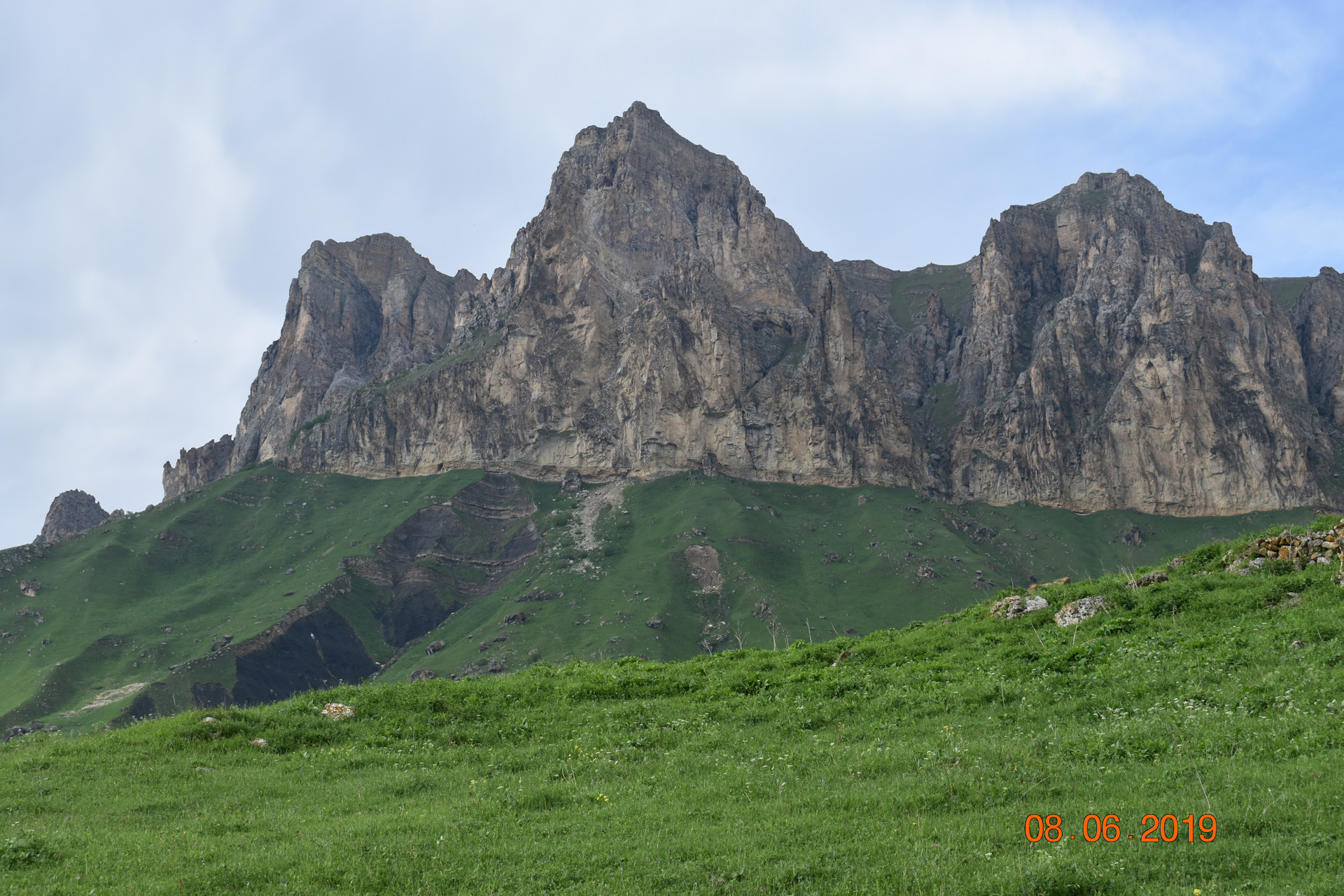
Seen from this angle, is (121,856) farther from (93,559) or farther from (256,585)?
(93,559)

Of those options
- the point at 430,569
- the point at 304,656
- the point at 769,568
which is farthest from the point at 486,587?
the point at 769,568

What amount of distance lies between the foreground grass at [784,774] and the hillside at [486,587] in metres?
98.2

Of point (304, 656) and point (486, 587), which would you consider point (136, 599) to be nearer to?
point (304, 656)

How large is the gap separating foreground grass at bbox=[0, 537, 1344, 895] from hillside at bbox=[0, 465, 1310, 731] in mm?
98180

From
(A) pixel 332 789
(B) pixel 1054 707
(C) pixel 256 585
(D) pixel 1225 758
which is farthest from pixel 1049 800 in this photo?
(C) pixel 256 585

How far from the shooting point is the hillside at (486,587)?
458ft

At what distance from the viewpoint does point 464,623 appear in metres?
166

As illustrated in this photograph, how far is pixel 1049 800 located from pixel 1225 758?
3.47m

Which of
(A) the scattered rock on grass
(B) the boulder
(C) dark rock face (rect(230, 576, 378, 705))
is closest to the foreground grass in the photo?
(A) the scattered rock on grass

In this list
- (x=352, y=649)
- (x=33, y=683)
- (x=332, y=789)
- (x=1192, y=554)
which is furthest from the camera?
(x=352, y=649)

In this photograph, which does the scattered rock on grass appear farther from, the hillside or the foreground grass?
the hillside
